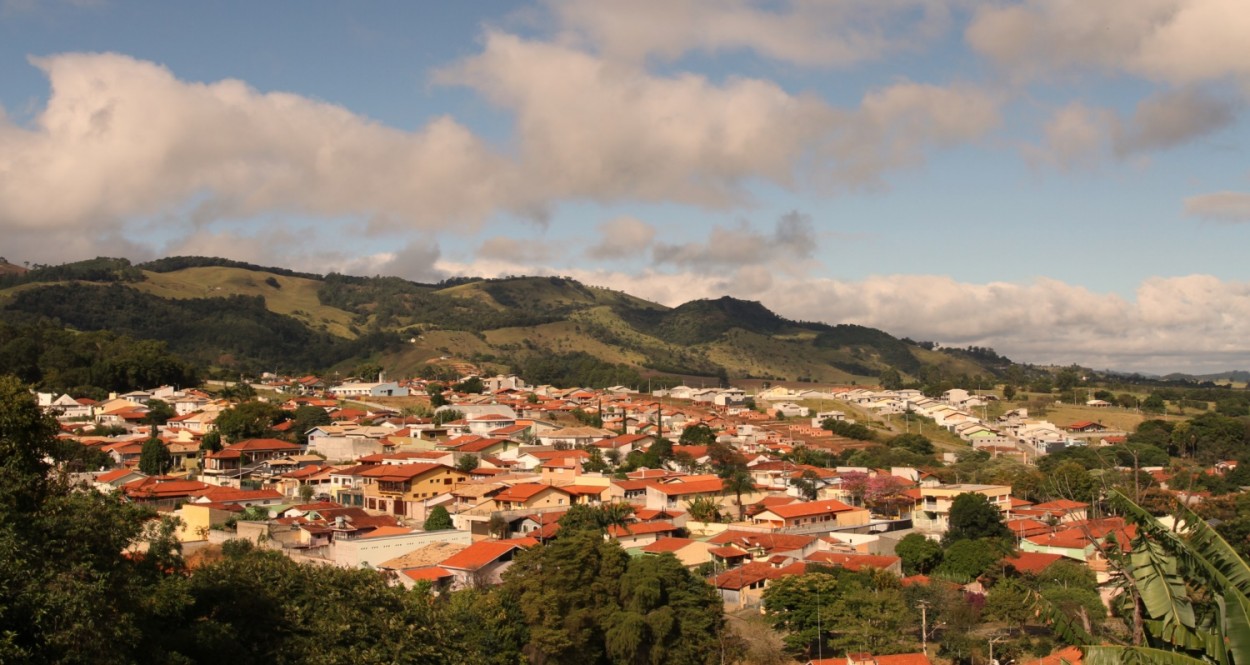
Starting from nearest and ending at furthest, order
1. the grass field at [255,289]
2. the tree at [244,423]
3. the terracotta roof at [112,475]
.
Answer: the terracotta roof at [112,475] < the tree at [244,423] < the grass field at [255,289]

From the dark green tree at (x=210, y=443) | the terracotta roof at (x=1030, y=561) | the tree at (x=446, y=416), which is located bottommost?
the terracotta roof at (x=1030, y=561)

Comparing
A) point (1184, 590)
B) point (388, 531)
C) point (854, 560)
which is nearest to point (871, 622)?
point (854, 560)

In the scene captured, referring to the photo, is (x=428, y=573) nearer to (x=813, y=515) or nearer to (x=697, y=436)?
(x=813, y=515)

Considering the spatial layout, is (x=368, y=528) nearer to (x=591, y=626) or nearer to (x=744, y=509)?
(x=591, y=626)

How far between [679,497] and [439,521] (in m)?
10.5

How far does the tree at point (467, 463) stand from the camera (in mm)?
43625

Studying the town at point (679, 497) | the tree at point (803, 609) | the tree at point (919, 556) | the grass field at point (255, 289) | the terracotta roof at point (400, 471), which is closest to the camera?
the tree at point (803, 609)

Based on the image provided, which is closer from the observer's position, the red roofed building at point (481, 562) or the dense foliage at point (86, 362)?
the red roofed building at point (481, 562)

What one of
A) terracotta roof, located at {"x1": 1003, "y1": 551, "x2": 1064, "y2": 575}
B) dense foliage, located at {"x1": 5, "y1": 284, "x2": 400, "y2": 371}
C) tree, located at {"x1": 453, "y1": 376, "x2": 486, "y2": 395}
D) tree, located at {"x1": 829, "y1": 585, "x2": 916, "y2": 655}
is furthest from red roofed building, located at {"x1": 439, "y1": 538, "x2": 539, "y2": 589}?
dense foliage, located at {"x1": 5, "y1": 284, "x2": 400, "y2": 371}

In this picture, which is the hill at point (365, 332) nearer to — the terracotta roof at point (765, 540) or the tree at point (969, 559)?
the terracotta roof at point (765, 540)

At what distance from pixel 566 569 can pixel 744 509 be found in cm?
1951

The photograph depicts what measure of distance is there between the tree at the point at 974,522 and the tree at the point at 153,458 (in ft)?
111

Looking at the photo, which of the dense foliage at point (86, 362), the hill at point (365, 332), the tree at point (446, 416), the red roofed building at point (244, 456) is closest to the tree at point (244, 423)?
the red roofed building at point (244, 456)

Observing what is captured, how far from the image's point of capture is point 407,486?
133 ft
